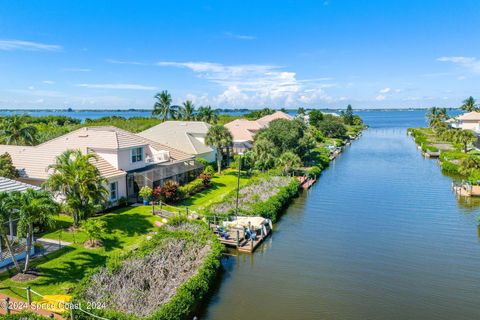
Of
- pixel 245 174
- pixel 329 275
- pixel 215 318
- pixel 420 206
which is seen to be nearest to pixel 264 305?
pixel 215 318

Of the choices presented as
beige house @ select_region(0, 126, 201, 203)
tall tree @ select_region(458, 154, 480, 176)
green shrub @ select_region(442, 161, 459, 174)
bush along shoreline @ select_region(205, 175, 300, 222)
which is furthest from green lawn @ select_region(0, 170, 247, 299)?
green shrub @ select_region(442, 161, 459, 174)

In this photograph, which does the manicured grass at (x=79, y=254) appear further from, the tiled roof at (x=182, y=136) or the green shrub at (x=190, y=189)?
the tiled roof at (x=182, y=136)

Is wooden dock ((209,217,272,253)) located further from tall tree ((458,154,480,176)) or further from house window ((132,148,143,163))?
tall tree ((458,154,480,176))

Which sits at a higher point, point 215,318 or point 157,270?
point 157,270

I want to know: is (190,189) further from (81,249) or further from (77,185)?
(81,249)

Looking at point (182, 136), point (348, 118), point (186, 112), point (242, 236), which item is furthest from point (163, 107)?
point (348, 118)

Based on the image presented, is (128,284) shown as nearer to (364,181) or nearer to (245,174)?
(245,174)
